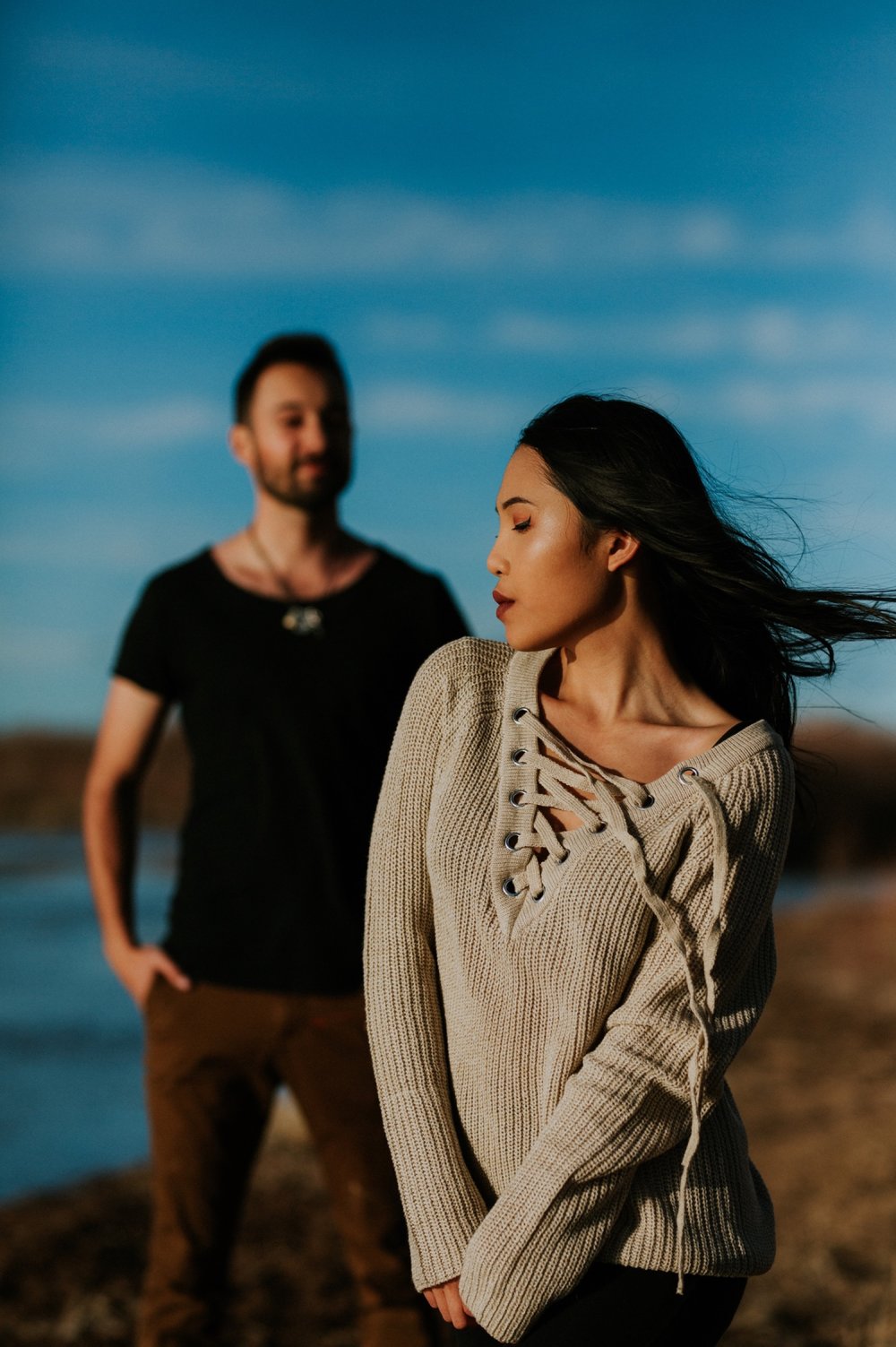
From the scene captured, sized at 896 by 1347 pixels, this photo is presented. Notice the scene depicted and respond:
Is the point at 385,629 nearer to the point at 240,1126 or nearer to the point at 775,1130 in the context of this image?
the point at 240,1126

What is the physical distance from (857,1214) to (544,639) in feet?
9.39

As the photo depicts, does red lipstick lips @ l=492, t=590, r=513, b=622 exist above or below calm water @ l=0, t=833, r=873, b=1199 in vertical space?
above

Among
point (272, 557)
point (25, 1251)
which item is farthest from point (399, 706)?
point (25, 1251)

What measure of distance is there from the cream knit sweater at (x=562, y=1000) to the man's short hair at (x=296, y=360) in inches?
45.9

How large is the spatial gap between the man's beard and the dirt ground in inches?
73.7

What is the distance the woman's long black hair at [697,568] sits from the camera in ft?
5.01

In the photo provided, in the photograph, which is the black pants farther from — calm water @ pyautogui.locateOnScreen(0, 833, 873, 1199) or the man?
calm water @ pyautogui.locateOnScreen(0, 833, 873, 1199)

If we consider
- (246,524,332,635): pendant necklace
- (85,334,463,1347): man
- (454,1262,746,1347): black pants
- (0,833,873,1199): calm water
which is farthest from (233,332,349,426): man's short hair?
(0,833,873,1199): calm water

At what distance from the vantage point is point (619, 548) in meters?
1.56

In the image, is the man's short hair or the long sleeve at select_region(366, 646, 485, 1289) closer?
the long sleeve at select_region(366, 646, 485, 1289)

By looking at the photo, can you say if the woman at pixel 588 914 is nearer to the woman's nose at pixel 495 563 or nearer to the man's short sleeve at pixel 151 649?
the woman's nose at pixel 495 563

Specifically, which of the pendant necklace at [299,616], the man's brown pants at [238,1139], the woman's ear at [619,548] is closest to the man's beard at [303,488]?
the pendant necklace at [299,616]

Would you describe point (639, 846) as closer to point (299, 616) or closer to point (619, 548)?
point (619, 548)

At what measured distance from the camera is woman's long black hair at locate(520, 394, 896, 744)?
5.01 ft
